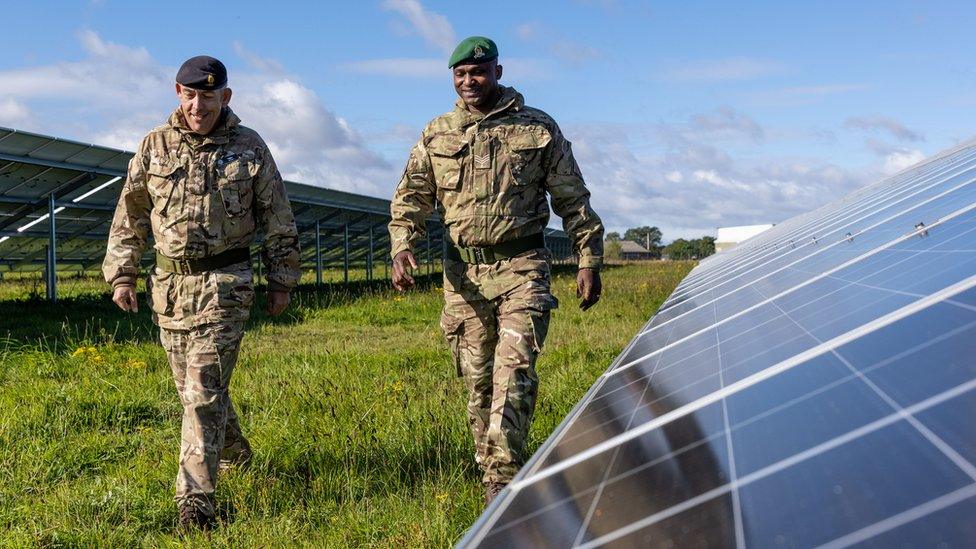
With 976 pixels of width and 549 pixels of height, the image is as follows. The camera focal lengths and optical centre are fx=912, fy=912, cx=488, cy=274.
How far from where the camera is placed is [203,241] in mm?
3838

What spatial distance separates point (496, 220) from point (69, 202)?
12.0m

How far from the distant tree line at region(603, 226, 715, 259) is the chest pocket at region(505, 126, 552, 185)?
9002 cm

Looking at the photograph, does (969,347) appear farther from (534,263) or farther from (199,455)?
(199,455)

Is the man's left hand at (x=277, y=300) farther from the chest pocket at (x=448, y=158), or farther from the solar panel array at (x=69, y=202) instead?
the solar panel array at (x=69, y=202)

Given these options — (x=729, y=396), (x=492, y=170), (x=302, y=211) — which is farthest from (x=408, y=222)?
(x=302, y=211)

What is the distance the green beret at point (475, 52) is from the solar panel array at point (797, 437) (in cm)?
157

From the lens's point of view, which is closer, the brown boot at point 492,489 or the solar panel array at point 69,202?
the brown boot at point 492,489

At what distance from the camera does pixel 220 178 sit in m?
3.85

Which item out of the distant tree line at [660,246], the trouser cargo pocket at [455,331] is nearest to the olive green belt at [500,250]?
the trouser cargo pocket at [455,331]

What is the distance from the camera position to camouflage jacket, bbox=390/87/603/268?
12.8 feet

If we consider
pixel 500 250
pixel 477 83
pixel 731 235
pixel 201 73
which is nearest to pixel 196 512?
pixel 500 250

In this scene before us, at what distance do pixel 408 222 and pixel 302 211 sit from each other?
16208 mm

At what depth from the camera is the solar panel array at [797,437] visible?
103 centimetres

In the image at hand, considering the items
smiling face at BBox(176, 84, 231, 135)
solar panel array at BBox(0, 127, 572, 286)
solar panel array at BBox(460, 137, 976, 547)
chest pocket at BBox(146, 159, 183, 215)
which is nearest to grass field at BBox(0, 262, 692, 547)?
Result: solar panel array at BBox(460, 137, 976, 547)
